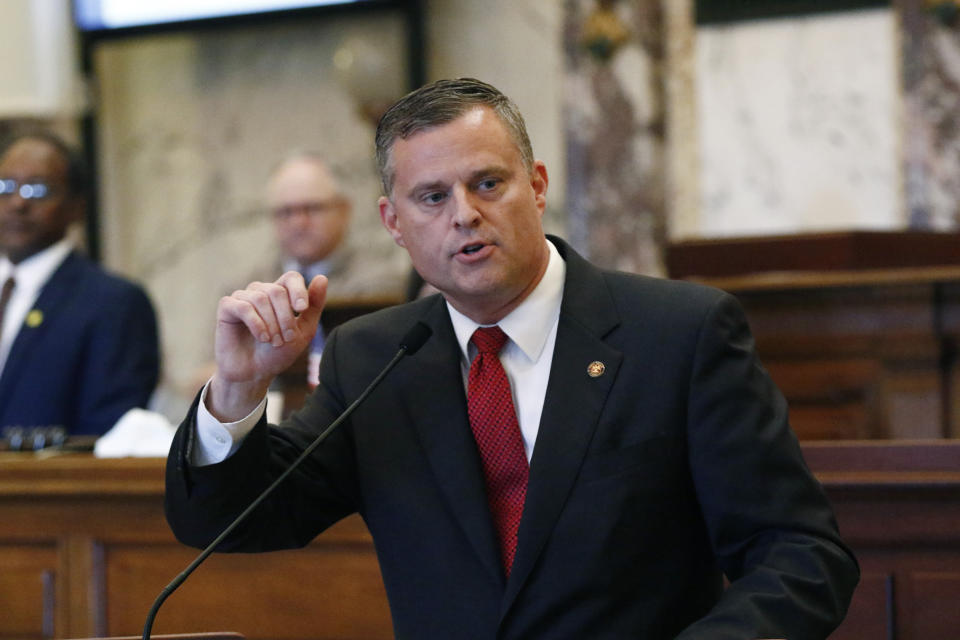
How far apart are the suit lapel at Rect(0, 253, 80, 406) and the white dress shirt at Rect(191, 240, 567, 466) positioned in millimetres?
2199

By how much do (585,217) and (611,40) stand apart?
2.74 ft

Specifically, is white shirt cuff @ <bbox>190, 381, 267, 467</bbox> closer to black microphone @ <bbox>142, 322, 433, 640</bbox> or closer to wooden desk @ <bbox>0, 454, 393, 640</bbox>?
black microphone @ <bbox>142, 322, 433, 640</bbox>

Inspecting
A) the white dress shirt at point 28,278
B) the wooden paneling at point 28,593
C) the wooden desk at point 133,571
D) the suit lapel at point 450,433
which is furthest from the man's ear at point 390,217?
the white dress shirt at point 28,278

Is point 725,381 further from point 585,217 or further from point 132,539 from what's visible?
point 585,217

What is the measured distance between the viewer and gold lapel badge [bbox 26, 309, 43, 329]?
3.90 metres

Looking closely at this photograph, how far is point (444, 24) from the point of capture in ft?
22.2

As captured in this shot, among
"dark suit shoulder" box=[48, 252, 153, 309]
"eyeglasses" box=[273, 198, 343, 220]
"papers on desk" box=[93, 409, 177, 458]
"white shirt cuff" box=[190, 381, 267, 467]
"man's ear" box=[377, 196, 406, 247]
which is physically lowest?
"papers on desk" box=[93, 409, 177, 458]

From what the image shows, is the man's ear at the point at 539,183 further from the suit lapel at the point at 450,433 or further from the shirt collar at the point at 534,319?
the suit lapel at the point at 450,433

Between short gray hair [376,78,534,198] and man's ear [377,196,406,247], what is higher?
short gray hair [376,78,534,198]

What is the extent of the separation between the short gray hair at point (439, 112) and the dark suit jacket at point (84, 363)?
207cm

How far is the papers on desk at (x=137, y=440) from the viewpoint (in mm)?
3041

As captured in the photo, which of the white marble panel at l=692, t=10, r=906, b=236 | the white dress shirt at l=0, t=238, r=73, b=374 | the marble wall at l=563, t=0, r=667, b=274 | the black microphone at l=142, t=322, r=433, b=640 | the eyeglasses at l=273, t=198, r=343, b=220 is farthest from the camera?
the marble wall at l=563, t=0, r=667, b=274

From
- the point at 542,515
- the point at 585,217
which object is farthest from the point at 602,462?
the point at 585,217

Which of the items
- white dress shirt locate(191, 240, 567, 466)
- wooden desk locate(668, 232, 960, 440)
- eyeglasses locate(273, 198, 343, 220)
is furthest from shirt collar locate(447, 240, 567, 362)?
eyeglasses locate(273, 198, 343, 220)
